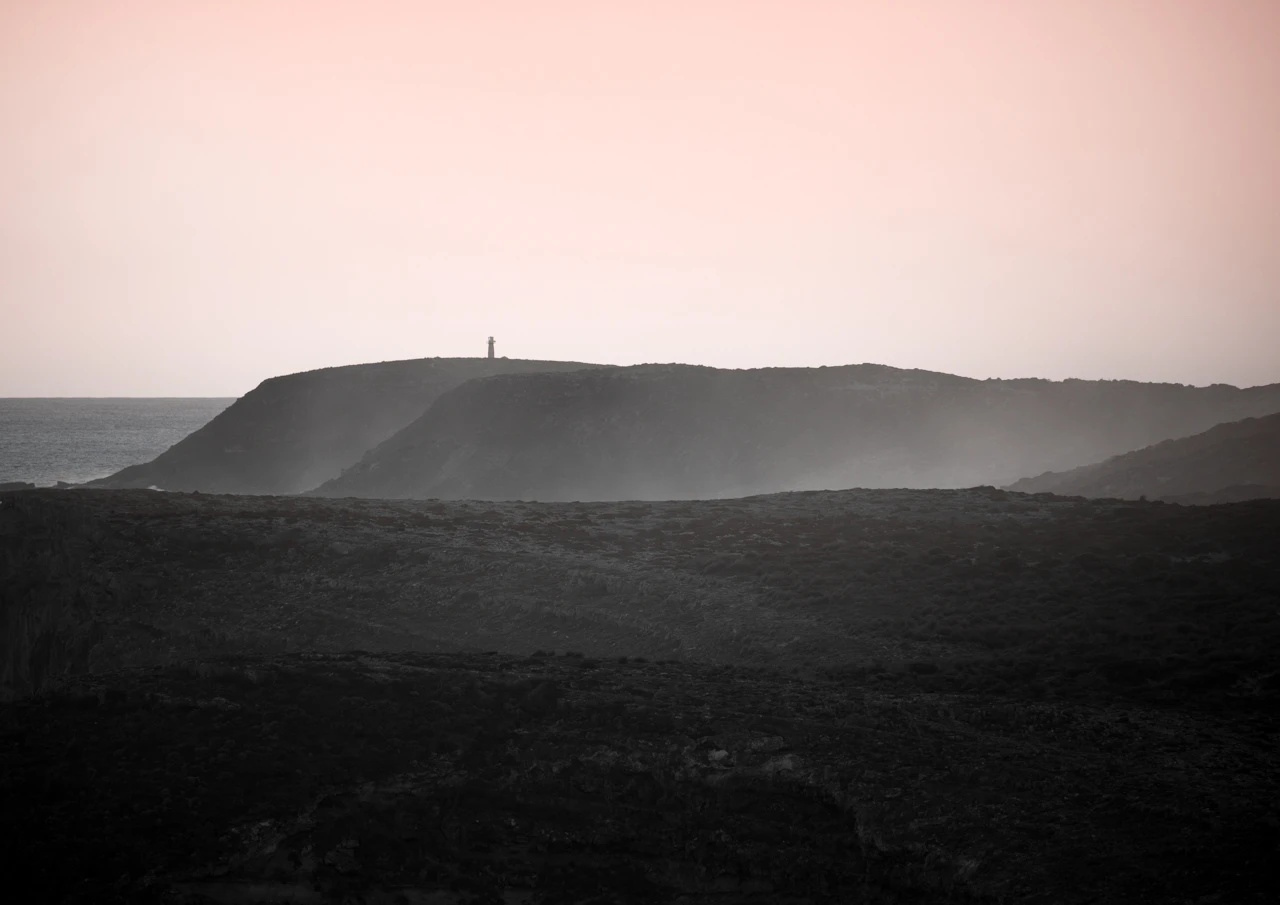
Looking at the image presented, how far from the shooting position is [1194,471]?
4650cm

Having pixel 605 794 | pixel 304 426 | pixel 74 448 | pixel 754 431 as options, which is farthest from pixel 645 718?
pixel 74 448

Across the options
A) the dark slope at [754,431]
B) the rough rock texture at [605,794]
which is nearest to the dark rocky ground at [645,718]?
the rough rock texture at [605,794]

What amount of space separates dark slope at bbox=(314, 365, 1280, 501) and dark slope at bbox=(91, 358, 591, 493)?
12.1 meters

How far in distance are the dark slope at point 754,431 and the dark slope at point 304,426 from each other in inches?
478

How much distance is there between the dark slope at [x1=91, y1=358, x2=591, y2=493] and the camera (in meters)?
78.4

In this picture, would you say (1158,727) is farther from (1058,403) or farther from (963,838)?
(1058,403)

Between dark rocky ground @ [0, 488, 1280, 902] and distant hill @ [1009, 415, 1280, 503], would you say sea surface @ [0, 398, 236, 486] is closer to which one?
dark rocky ground @ [0, 488, 1280, 902]

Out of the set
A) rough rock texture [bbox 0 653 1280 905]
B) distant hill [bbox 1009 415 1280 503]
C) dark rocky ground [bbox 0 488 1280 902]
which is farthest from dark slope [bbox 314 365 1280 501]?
rough rock texture [bbox 0 653 1280 905]

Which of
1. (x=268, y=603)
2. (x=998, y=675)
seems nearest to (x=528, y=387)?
(x=268, y=603)

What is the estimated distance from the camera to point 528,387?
2872 inches

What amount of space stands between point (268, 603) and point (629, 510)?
14.5 meters

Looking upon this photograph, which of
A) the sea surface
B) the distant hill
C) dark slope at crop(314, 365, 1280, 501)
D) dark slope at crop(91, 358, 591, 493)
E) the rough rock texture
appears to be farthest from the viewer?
the sea surface

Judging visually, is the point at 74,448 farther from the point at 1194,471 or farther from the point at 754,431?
the point at 1194,471

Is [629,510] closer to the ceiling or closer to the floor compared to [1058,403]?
closer to the floor
